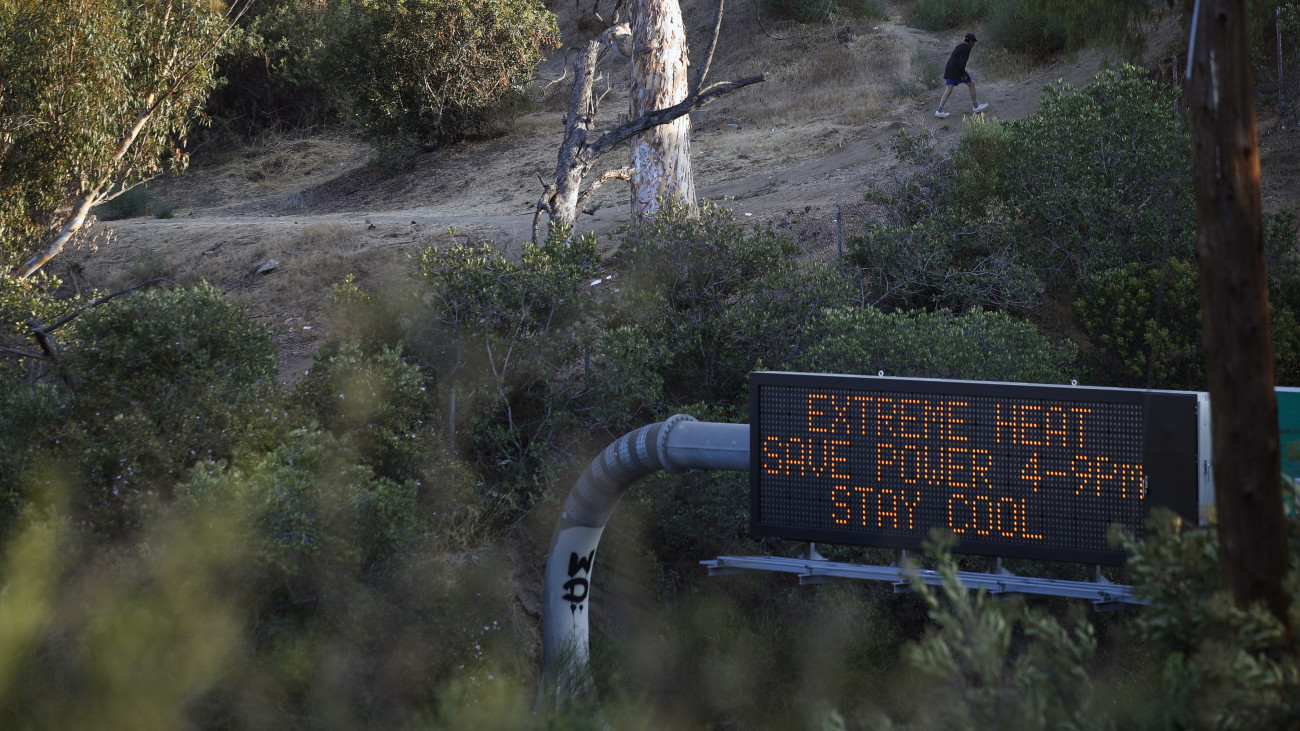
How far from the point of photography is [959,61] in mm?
19031

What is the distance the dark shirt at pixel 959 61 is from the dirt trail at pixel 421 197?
905mm

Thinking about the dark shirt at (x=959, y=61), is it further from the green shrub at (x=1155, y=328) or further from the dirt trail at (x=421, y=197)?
the green shrub at (x=1155, y=328)

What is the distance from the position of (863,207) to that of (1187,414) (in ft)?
34.3

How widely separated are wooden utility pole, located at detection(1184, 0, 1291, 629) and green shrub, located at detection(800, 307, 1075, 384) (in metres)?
5.57

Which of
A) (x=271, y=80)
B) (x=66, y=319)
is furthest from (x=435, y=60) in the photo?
(x=66, y=319)

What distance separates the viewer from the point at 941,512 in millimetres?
5516

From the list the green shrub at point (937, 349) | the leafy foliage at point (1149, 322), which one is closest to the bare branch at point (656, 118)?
the green shrub at point (937, 349)

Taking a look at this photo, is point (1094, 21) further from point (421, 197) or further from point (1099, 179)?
point (421, 197)

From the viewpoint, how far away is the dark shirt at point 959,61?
1886cm

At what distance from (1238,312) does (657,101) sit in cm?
1237

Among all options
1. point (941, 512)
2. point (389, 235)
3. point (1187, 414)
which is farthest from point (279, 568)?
point (389, 235)

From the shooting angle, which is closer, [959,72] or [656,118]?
[656,118]

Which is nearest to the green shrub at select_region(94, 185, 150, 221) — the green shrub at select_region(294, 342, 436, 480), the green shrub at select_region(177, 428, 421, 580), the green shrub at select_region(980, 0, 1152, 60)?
the green shrub at select_region(294, 342, 436, 480)

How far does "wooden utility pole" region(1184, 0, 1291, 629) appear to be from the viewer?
3.11m
